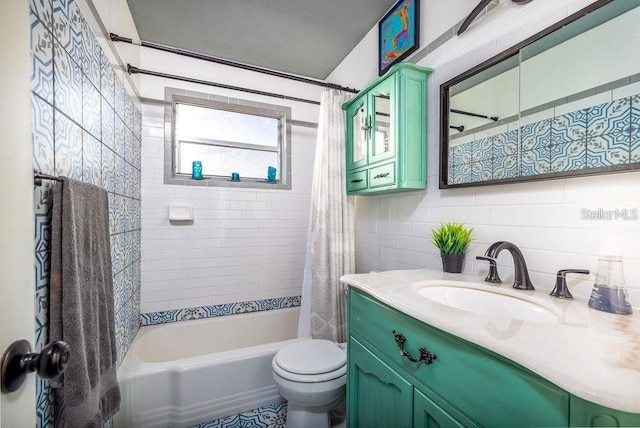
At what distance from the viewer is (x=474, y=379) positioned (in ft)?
2.11

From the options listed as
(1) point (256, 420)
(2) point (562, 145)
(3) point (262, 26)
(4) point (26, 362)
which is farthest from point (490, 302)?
(3) point (262, 26)

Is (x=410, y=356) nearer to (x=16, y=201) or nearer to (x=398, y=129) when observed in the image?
(x=16, y=201)

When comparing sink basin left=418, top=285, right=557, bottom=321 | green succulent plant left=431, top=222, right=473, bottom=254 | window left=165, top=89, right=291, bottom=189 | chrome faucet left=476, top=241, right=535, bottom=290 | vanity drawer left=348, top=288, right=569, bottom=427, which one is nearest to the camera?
vanity drawer left=348, top=288, right=569, bottom=427

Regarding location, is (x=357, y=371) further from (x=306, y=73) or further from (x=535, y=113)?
(x=306, y=73)

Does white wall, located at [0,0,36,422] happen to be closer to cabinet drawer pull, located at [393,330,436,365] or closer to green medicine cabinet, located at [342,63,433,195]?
cabinet drawer pull, located at [393,330,436,365]

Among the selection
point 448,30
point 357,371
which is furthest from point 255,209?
point 448,30

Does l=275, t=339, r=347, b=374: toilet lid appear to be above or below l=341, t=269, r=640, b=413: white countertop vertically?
below

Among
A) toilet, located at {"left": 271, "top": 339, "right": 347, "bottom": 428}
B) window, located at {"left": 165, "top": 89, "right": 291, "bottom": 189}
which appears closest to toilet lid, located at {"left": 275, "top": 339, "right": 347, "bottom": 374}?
toilet, located at {"left": 271, "top": 339, "right": 347, "bottom": 428}

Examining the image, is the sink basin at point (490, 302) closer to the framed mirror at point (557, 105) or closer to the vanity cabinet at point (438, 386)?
the vanity cabinet at point (438, 386)

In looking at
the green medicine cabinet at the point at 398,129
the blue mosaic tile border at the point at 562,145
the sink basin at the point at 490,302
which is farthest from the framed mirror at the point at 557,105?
the sink basin at the point at 490,302

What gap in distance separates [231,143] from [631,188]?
2.41m

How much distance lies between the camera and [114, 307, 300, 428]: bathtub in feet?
4.80

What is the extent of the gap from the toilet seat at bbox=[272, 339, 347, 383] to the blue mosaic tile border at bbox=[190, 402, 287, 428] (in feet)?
1.56

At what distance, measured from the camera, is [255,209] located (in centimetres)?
238
